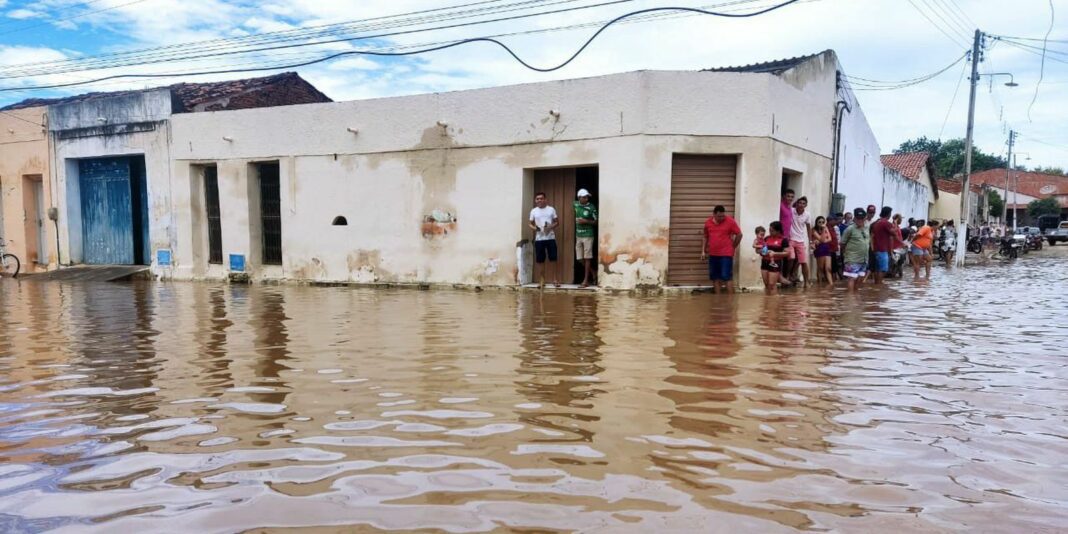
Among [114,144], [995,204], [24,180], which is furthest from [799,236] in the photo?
[995,204]

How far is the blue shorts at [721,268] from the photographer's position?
980 centimetres

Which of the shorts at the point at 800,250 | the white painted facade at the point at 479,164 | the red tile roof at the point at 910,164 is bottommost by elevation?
the shorts at the point at 800,250

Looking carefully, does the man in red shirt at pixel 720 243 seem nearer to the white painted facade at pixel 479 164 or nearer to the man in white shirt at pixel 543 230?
the white painted facade at pixel 479 164

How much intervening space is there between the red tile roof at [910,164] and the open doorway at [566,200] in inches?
857

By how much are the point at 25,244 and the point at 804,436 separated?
20.1 metres

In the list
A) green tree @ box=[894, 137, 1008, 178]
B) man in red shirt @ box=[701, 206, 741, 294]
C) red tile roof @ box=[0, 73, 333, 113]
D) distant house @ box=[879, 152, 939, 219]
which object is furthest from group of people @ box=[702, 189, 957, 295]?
green tree @ box=[894, 137, 1008, 178]

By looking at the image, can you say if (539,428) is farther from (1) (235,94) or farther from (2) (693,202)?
(1) (235,94)

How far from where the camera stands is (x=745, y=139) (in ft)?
33.9

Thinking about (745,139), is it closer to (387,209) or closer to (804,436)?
(387,209)

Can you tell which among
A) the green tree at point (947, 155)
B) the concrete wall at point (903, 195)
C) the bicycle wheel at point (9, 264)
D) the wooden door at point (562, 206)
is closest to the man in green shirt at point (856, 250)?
the wooden door at point (562, 206)

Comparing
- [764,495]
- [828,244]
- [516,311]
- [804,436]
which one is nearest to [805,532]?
[764,495]

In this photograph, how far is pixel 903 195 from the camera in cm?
2319

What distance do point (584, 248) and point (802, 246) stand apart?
3768mm

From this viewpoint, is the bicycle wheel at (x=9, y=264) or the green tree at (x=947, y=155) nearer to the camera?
the bicycle wheel at (x=9, y=264)
